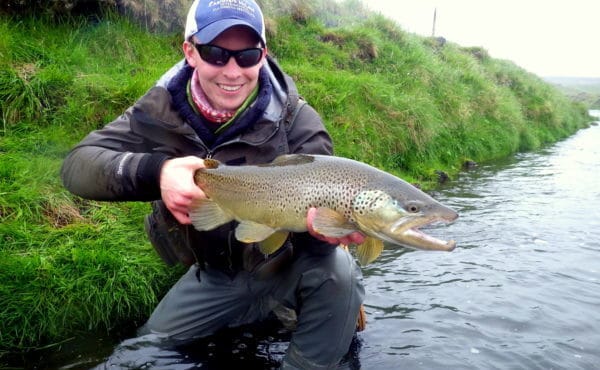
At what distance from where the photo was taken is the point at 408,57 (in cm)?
1405

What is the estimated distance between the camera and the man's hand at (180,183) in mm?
2939

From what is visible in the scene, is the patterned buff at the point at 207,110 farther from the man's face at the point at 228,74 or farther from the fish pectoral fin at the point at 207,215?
the fish pectoral fin at the point at 207,215

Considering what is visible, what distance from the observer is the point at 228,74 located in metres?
3.43

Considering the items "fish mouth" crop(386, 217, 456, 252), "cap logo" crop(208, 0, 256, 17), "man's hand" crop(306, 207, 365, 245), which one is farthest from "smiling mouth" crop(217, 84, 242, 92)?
"fish mouth" crop(386, 217, 456, 252)

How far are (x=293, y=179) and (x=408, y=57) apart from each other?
39.2 ft

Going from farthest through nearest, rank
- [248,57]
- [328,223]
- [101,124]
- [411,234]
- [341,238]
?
[101,124] < [248,57] < [341,238] < [328,223] < [411,234]

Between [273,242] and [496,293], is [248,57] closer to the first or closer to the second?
[273,242]

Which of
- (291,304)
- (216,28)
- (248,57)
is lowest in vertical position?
(291,304)

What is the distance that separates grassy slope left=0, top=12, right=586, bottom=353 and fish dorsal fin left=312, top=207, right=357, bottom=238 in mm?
2253

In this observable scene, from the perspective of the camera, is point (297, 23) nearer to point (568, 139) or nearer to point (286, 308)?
point (286, 308)

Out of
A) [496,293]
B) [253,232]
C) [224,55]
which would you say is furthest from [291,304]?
[496,293]

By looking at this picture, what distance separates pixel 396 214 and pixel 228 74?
4.90 feet

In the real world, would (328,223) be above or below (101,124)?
below

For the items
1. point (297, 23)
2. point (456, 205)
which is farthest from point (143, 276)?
point (297, 23)
